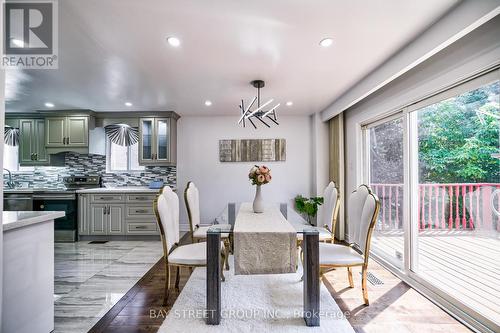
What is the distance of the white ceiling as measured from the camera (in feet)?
5.34

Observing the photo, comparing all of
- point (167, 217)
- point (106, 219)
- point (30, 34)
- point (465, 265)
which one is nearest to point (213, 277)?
point (167, 217)

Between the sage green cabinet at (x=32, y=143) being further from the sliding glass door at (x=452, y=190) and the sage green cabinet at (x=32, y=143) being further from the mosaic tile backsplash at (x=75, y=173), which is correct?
the sliding glass door at (x=452, y=190)

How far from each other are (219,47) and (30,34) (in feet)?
5.03

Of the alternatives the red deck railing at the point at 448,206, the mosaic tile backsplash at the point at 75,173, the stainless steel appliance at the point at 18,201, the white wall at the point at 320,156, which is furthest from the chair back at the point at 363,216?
the stainless steel appliance at the point at 18,201

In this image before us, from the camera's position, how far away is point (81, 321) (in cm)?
193

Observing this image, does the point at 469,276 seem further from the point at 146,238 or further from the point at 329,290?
the point at 146,238

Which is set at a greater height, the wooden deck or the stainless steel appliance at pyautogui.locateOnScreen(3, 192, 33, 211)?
the stainless steel appliance at pyautogui.locateOnScreen(3, 192, 33, 211)

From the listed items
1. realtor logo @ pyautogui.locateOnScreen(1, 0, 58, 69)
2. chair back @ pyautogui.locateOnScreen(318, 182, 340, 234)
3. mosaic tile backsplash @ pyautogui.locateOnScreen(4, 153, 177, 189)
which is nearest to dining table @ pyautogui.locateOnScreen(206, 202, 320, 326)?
chair back @ pyautogui.locateOnScreen(318, 182, 340, 234)

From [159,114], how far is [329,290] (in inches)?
155

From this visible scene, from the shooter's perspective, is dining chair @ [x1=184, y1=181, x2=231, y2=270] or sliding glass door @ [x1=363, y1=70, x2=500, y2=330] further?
dining chair @ [x1=184, y1=181, x2=231, y2=270]

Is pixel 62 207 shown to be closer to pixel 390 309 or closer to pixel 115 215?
pixel 115 215

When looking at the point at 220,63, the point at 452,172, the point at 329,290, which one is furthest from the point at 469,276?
the point at 220,63

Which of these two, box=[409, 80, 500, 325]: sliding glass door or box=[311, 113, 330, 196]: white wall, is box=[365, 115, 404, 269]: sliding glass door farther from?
box=[311, 113, 330, 196]: white wall

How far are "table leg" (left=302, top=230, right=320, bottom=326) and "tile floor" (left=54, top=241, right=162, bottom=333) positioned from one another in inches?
67.9
